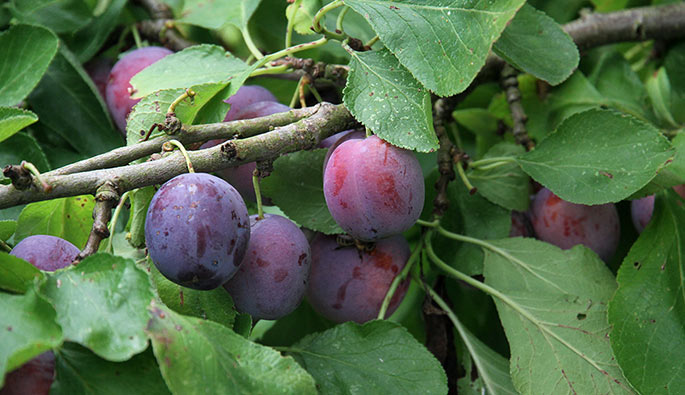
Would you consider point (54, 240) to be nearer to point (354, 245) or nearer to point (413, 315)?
point (354, 245)

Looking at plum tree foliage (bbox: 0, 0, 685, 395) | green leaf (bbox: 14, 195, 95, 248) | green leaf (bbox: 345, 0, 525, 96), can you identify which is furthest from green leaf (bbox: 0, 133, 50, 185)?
green leaf (bbox: 345, 0, 525, 96)

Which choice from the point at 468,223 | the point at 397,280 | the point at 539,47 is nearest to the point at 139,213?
the point at 397,280

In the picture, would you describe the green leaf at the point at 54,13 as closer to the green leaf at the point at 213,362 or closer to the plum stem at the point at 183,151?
the plum stem at the point at 183,151

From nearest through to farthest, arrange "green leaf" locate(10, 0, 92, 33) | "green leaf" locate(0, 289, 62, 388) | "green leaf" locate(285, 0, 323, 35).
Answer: "green leaf" locate(0, 289, 62, 388), "green leaf" locate(285, 0, 323, 35), "green leaf" locate(10, 0, 92, 33)

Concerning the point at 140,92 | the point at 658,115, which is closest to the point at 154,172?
the point at 140,92

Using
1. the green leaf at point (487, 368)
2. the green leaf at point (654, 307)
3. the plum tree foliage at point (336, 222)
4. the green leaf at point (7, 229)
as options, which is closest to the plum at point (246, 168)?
the plum tree foliage at point (336, 222)

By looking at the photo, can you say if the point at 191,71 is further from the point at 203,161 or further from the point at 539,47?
the point at 539,47

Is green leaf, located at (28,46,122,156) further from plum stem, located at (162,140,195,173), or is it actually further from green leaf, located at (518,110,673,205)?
green leaf, located at (518,110,673,205)
